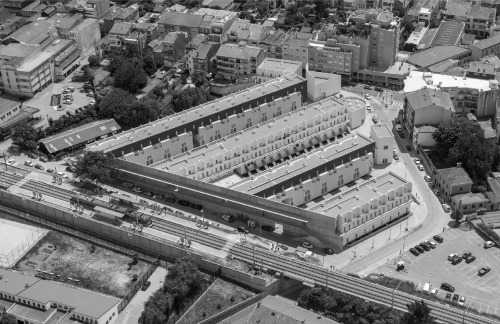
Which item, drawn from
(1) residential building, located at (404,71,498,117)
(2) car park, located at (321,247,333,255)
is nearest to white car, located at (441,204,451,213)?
(2) car park, located at (321,247,333,255)

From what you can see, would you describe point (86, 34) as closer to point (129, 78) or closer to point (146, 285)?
point (129, 78)

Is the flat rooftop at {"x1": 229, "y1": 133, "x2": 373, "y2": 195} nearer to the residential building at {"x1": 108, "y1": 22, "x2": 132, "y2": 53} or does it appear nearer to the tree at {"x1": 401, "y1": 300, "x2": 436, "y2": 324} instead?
the tree at {"x1": 401, "y1": 300, "x2": 436, "y2": 324}

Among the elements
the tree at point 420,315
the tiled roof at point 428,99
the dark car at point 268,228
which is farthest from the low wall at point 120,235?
the tiled roof at point 428,99

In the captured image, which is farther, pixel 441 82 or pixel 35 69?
pixel 35 69

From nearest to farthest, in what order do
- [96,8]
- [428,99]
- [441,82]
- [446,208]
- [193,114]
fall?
[446,208]
[428,99]
[193,114]
[441,82]
[96,8]

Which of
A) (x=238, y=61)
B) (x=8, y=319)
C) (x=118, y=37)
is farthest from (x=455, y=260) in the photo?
(x=118, y=37)

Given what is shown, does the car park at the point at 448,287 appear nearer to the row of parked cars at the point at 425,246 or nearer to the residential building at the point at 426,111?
the row of parked cars at the point at 425,246

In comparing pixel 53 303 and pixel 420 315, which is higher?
pixel 420 315
